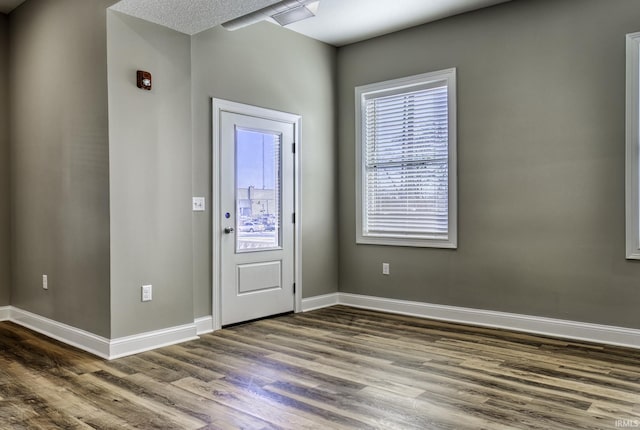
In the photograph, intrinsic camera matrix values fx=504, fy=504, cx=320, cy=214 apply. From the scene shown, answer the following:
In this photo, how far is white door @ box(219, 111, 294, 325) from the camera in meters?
4.55

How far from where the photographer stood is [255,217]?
15.8 feet

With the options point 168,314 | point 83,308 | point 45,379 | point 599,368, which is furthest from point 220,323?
point 599,368

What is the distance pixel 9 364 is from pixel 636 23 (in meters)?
5.20

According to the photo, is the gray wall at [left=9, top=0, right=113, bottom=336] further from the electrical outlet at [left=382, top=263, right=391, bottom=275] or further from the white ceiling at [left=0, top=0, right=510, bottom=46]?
the electrical outlet at [left=382, top=263, right=391, bottom=275]

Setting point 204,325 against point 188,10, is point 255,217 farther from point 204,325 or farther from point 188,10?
point 188,10

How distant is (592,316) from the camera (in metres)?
4.05

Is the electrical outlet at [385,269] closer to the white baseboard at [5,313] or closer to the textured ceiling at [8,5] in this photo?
the white baseboard at [5,313]

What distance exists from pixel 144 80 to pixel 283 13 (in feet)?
4.01

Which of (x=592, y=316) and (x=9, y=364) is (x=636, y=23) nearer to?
(x=592, y=316)

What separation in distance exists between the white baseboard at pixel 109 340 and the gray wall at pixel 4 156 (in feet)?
2.28

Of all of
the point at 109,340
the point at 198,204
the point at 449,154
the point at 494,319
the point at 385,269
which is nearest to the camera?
the point at 109,340

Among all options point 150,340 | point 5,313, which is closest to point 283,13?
point 150,340

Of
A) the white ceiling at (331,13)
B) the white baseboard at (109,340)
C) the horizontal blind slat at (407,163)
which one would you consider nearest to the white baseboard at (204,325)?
the white baseboard at (109,340)

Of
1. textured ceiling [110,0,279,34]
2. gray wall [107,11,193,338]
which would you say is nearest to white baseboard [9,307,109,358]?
gray wall [107,11,193,338]
